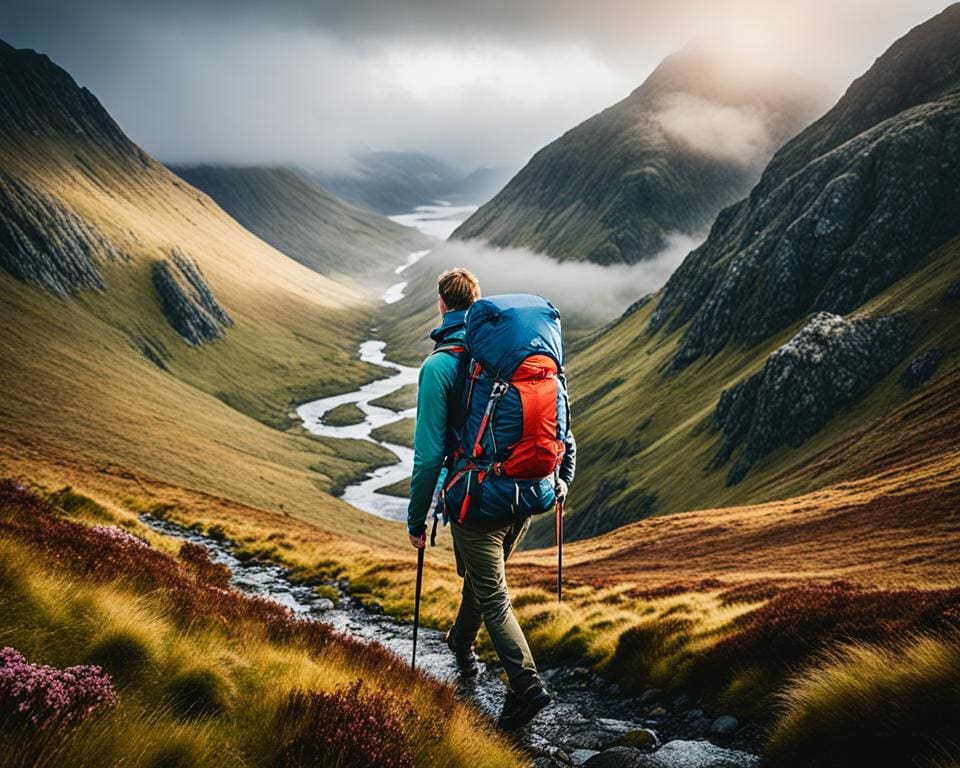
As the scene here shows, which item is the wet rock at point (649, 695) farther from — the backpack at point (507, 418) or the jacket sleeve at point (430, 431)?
the jacket sleeve at point (430, 431)

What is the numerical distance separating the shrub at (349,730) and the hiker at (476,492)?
210cm

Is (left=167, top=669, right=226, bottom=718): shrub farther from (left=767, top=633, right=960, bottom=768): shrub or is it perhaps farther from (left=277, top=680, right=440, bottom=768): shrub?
(left=767, top=633, right=960, bottom=768): shrub

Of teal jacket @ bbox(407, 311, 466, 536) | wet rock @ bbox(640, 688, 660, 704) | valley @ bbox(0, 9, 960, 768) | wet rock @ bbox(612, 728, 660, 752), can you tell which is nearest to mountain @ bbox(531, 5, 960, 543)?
valley @ bbox(0, 9, 960, 768)

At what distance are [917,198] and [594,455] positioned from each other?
258ft

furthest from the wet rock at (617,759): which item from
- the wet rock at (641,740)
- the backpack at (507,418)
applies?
the backpack at (507,418)

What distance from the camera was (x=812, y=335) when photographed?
3937 inches

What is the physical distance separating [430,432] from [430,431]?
1 cm

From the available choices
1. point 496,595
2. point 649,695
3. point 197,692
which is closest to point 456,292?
point 496,595

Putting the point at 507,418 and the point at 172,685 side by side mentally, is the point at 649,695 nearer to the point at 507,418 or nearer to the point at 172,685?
the point at 507,418

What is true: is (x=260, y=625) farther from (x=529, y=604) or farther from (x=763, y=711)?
(x=529, y=604)

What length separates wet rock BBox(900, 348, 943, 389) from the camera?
81.5m

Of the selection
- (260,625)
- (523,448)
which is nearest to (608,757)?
(523,448)

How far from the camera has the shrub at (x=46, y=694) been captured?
167 inches

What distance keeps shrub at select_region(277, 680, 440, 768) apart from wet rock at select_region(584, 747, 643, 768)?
2.53 metres
